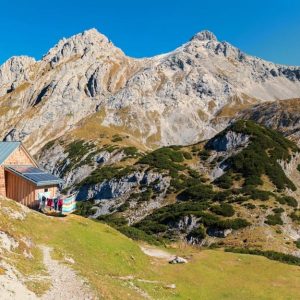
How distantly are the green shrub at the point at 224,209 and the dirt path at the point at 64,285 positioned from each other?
51.3 m

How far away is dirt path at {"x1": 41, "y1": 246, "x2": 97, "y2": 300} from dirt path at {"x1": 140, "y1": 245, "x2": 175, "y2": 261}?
17017mm

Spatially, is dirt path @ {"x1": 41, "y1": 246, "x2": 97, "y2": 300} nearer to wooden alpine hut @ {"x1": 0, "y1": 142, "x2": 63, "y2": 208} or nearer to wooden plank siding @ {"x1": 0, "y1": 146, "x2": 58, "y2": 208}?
wooden alpine hut @ {"x1": 0, "y1": 142, "x2": 63, "y2": 208}

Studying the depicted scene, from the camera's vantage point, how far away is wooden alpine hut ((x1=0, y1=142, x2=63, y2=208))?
3881 centimetres

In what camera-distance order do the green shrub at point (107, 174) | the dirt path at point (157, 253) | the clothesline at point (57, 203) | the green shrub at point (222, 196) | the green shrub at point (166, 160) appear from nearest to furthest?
the clothesline at point (57, 203) → the dirt path at point (157, 253) → the green shrub at point (222, 196) → the green shrub at point (166, 160) → the green shrub at point (107, 174)

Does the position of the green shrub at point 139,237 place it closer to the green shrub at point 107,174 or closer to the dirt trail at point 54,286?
the dirt trail at point 54,286

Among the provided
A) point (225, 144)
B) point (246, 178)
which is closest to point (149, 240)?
point (246, 178)

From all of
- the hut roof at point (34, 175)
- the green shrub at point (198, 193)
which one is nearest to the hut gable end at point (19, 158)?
the hut roof at point (34, 175)

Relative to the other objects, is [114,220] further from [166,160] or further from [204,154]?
[204,154]

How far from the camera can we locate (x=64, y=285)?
813 inches

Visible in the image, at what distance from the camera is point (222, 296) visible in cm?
3069

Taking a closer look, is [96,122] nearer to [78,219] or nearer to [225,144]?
[225,144]

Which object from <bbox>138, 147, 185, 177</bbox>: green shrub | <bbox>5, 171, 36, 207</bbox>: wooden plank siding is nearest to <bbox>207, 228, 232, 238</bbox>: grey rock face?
<bbox>138, 147, 185, 177</bbox>: green shrub

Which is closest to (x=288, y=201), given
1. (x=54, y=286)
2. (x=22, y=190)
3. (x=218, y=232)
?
(x=218, y=232)

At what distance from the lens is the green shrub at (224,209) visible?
7256 centimetres
